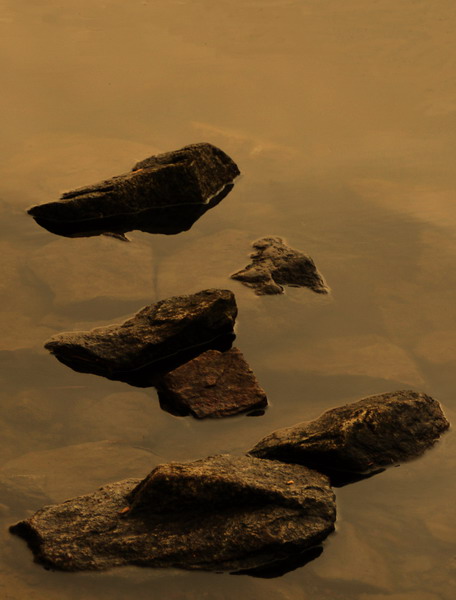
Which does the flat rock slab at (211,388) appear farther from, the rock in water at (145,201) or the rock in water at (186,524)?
the rock in water at (145,201)

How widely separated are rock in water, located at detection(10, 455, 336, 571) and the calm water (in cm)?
9

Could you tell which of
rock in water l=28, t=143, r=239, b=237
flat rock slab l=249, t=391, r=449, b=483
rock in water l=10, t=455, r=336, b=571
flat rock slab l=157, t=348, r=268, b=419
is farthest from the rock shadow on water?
rock in water l=28, t=143, r=239, b=237

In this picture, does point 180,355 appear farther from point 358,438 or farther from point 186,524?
point 186,524

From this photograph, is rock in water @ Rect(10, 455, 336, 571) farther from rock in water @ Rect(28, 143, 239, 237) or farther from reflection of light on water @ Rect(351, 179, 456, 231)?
reflection of light on water @ Rect(351, 179, 456, 231)

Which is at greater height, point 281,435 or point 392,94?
point 392,94

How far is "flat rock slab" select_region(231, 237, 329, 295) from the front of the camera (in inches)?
253

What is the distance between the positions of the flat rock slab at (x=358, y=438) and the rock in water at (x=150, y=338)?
0.99 m

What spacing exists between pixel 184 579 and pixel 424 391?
2069 millimetres

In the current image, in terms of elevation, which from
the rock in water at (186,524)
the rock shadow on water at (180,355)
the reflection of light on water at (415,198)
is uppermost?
the reflection of light on water at (415,198)

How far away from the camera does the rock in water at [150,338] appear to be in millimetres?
5508

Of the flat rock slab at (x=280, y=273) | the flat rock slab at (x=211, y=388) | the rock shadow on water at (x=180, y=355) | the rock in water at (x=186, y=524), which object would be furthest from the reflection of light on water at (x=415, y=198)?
the rock in water at (x=186, y=524)

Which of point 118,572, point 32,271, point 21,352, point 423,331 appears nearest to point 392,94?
point 423,331

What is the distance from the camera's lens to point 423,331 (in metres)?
6.14

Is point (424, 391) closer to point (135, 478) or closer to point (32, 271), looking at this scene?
point (135, 478)
